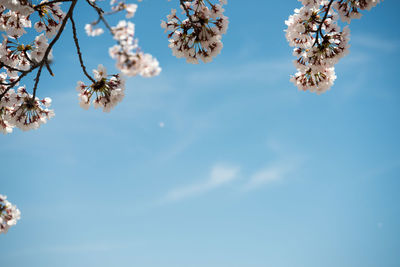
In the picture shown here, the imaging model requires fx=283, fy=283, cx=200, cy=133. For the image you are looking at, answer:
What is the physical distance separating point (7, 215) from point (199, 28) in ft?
18.4

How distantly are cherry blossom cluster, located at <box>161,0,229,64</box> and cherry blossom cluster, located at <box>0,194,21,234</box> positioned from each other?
4836mm

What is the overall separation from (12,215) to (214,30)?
5.77 m

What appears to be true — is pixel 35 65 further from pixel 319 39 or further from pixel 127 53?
pixel 319 39

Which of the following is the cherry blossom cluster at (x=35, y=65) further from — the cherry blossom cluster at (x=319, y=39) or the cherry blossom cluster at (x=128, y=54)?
the cherry blossom cluster at (x=319, y=39)

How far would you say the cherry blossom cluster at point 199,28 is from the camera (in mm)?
5516

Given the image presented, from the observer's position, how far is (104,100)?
5.48 metres

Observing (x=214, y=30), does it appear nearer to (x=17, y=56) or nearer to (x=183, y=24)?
(x=183, y=24)

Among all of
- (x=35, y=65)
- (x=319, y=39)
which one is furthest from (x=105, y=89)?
(x=319, y=39)

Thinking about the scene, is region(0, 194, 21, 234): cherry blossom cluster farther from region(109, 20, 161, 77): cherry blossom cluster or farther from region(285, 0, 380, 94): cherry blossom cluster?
region(285, 0, 380, 94): cherry blossom cluster

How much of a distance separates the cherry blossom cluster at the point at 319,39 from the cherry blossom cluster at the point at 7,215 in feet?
23.4

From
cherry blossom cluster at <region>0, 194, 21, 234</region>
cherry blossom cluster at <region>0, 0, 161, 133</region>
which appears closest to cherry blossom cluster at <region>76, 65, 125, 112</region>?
cherry blossom cluster at <region>0, 0, 161, 133</region>

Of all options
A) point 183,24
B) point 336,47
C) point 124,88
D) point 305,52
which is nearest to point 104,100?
point 124,88

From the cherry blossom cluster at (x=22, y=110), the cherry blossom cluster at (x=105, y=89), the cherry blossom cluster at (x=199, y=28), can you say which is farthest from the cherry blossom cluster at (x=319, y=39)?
the cherry blossom cluster at (x=22, y=110)

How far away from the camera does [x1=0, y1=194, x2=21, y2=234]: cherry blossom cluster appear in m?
5.96
